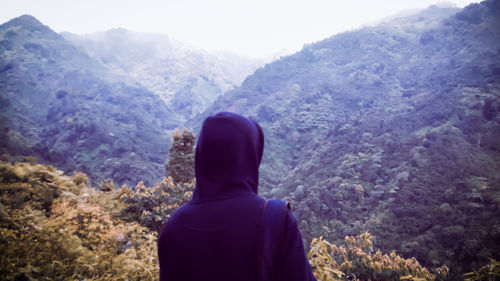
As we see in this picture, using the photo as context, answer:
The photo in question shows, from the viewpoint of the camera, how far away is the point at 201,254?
1016 mm

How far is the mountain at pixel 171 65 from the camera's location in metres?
49.5

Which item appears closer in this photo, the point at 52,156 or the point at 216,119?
the point at 216,119

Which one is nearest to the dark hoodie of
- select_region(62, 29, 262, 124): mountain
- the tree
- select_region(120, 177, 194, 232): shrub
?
select_region(120, 177, 194, 232): shrub

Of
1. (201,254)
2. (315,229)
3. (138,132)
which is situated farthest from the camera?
(138,132)

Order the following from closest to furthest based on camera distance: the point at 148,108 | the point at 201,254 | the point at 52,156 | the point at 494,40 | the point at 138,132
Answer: the point at 201,254, the point at 52,156, the point at 494,40, the point at 138,132, the point at 148,108

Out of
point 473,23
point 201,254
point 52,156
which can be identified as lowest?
point 52,156

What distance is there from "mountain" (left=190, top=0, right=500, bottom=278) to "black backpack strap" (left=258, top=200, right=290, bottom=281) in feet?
25.2

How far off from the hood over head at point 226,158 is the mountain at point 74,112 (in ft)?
60.1

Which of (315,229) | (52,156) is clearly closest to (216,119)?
(315,229)

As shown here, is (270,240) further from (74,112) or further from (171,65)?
(171,65)

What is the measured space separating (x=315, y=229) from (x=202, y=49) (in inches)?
2534

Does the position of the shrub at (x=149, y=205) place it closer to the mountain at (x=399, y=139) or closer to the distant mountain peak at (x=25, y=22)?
the mountain at (x=399, y=139)

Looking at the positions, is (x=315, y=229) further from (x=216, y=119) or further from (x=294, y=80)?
(x=294, y=80)

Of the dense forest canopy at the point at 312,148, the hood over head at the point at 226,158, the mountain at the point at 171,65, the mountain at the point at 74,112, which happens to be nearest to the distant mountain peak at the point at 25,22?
the mountain at the point at 74,112
